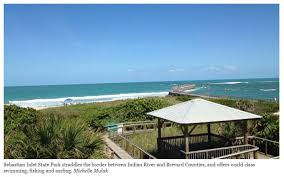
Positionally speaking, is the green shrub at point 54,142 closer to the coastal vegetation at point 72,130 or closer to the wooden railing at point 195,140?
the coastal vegetation at point 72,130

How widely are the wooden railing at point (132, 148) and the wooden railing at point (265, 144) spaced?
3.52m

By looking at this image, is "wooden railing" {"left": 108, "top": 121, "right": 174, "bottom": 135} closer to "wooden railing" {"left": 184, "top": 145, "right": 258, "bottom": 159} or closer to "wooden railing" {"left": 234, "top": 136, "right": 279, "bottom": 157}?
"wooden railing" {"left": 234, "top": 136, "right": 279, "bottom": 157}

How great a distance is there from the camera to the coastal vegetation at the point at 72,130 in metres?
7.68

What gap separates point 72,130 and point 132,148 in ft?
13.4

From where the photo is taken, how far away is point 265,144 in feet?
38.5

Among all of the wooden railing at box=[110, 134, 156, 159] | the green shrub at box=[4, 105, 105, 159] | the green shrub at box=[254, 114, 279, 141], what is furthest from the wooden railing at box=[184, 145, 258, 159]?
the green shrub at box=[4, 105, 105, 159]

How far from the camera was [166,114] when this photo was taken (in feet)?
35.0

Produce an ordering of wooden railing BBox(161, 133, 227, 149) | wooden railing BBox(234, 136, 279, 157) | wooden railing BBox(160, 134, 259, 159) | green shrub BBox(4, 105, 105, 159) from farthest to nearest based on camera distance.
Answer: wooden railing BBox(161, 133, 227, 149) → wooden railing BBox(234, 136, 279, 157) → wooden railing BBox(160, 134, 259, 159) → green shrub BBox(4, 105, 105, 159)

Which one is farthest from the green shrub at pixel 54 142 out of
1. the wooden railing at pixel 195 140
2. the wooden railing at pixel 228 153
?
the wooden railing at pixel 195 140

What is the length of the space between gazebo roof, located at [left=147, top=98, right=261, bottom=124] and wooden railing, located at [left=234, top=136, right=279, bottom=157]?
1723 millimetres

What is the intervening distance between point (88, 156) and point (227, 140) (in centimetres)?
549

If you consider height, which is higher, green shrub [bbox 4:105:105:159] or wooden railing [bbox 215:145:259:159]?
green shrub [bbox 4:105:105:159]

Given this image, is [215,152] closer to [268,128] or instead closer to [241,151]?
[241,151]

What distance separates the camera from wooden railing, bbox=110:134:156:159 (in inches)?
408
